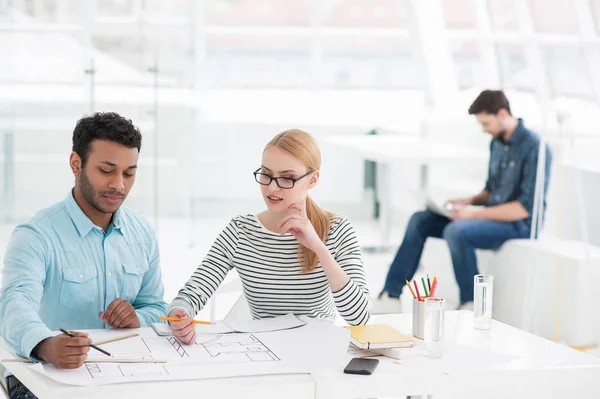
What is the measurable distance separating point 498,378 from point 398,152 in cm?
362

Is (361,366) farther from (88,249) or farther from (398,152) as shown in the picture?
(398,152)

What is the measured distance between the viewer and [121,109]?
520cm

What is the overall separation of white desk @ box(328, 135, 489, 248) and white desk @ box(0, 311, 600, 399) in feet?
10.4

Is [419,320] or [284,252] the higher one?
[284,252]

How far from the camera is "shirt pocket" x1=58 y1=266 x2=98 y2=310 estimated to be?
2000mm

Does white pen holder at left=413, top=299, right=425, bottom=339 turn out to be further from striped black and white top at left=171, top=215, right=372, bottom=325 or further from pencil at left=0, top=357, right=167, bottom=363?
pencil at left=0, top=357, right=167, bottom=363

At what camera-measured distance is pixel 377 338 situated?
Result: 1.84 meters

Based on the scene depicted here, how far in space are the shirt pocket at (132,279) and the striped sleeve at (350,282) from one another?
0.45 meters

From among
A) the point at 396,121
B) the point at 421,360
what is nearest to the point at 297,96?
the point at 396,121

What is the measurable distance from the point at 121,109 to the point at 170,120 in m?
0.51

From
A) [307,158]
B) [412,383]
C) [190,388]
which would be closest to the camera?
[190,388]

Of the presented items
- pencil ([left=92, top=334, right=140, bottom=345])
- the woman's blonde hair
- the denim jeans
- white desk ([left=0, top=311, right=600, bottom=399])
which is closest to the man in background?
the denim jeans

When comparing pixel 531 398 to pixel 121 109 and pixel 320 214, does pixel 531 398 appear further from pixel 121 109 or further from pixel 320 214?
pixel 121 109

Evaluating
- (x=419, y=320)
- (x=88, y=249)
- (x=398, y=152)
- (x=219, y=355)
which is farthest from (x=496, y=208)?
(x=219, y=355)
